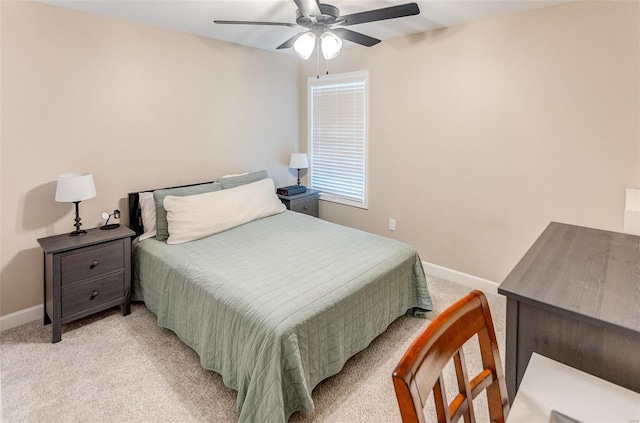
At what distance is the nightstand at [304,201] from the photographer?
414 centimetres

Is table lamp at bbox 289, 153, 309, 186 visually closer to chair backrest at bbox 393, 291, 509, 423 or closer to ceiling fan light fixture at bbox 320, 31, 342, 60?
ceiling fan light fixture at bbox 320, 31, 342, 60

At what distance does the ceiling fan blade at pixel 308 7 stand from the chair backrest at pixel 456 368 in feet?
5.80

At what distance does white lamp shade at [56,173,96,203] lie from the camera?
97.6 inches

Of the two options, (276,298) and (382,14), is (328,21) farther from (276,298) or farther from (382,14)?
(276,298)

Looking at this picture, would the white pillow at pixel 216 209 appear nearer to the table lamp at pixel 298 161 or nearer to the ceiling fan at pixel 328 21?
the table lamp at pixel 298 161

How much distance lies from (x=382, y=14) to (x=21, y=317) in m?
3.44

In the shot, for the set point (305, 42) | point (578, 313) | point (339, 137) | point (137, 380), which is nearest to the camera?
point (578, 313)

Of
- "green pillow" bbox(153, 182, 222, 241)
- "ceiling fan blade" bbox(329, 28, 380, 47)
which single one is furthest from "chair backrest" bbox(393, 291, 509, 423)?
"green pillow" bbox(153, 182, 222, 241)

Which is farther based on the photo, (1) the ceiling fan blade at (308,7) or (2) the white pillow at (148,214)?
(2) the white pillow at (148,214)

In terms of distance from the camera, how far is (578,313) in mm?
1057

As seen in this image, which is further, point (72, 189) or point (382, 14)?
point (72, 189)

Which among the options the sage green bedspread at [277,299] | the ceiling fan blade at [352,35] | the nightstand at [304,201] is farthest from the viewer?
the nightstand at [304,201]

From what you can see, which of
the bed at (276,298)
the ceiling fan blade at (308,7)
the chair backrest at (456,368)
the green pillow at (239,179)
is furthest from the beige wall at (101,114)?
the chair backrest at (456,368)

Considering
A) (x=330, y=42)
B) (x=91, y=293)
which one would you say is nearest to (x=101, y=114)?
(x=91, y=293)
